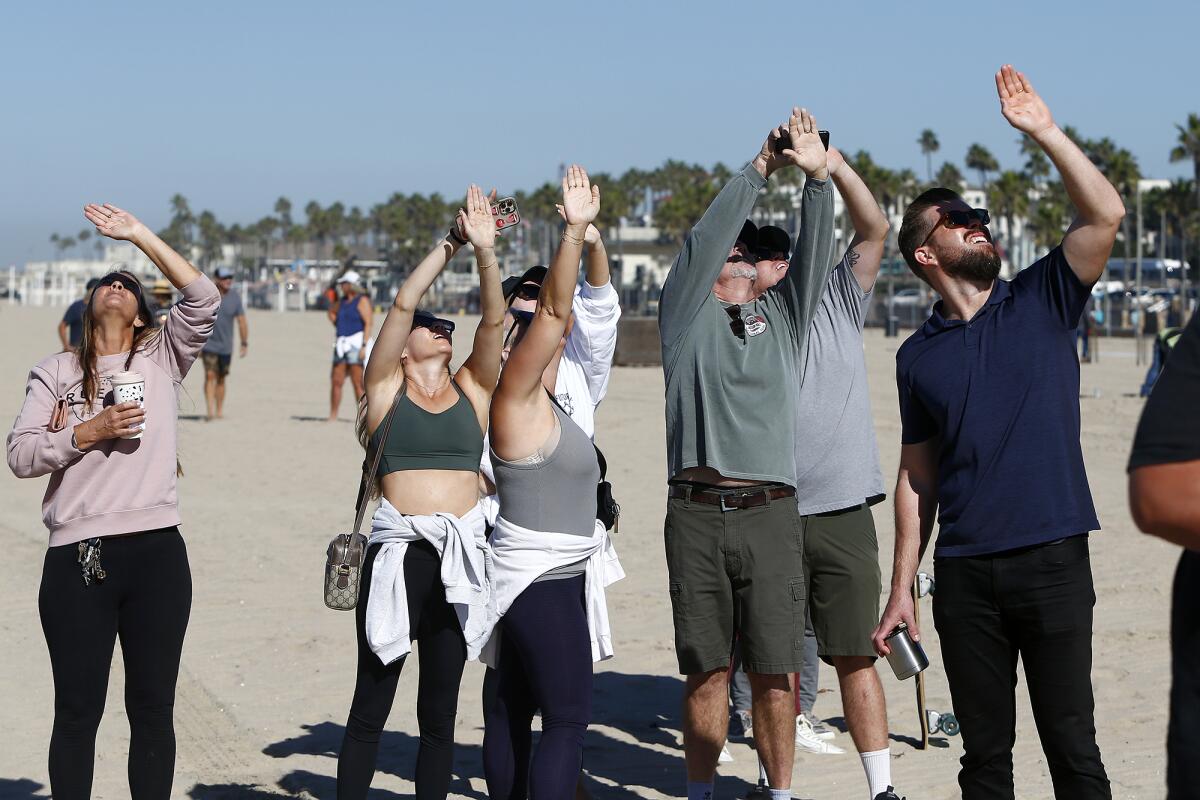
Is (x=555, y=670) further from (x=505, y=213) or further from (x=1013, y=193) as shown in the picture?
(x=1013, y=193)

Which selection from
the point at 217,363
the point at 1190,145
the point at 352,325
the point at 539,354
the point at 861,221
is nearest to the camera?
the point at 539,354

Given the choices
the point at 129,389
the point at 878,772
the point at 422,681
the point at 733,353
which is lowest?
the point at 878,772

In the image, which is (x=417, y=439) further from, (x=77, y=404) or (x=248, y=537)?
(x=248, y=537)

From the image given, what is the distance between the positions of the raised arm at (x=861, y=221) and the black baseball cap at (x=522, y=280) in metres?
1.10

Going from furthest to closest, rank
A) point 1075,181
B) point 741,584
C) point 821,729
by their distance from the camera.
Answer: point 821,729, point 741,584, point 1075,181

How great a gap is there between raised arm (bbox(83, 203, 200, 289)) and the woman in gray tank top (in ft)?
3.73

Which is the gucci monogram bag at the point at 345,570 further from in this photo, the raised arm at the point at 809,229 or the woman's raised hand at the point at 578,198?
the raised arm at the point at 809,229

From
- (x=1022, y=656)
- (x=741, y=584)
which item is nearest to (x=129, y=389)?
(x=741, y=584)

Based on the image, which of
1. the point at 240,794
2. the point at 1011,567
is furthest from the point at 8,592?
the point at 1011,567

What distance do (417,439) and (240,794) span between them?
1.83 meters

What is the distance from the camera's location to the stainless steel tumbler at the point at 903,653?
444 centimetres

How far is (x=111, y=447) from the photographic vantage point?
4.64 metres

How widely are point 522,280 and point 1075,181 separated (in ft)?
6.97

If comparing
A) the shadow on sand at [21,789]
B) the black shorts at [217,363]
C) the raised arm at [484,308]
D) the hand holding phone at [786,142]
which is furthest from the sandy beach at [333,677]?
the black shorts at [217,363]
